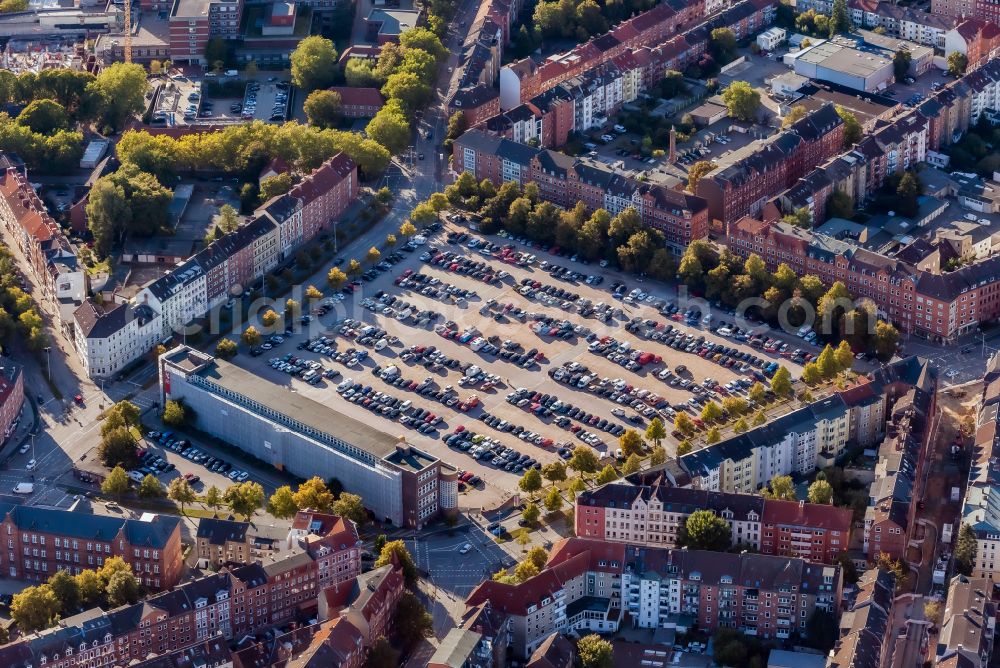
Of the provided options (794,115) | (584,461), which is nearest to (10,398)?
(584,461)

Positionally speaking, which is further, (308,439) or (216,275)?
(216,275)

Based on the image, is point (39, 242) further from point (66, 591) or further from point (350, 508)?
point (66, 591)

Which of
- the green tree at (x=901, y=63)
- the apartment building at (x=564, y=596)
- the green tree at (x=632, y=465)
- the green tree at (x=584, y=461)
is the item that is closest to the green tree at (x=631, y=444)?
the green tree at (x=632, y=465)

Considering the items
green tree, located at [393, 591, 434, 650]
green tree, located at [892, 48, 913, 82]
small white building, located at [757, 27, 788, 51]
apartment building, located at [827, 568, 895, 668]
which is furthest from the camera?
small white building, located at [757, 27, 788, 51]

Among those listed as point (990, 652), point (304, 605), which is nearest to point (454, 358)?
point (304, 605)

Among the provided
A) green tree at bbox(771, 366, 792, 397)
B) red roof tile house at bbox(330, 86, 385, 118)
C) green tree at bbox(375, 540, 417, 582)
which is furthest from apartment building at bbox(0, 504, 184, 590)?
red roof tile house at bbox(330, 86, 385, 118)

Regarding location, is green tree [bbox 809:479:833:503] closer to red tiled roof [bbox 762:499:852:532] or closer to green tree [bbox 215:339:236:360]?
red tiled roof [bbox 762:499:852:532]
